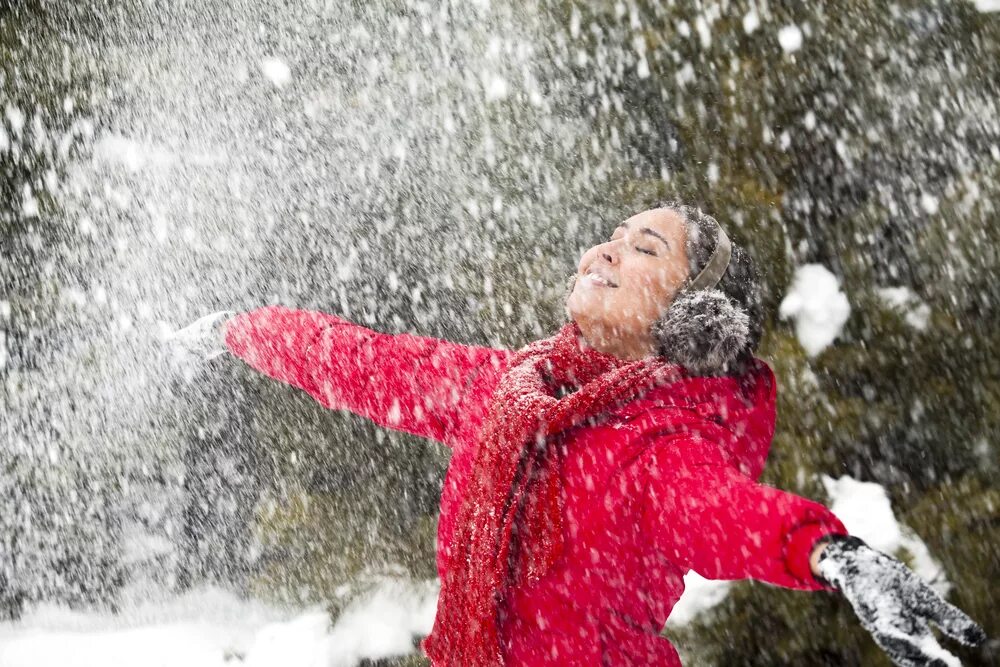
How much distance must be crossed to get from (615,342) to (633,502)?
17.2 inches

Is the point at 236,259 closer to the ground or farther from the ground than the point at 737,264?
farther from the ground

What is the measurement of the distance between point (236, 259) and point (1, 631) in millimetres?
1908

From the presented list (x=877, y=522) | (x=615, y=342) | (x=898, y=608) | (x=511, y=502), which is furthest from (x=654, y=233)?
(x=877, y=522)

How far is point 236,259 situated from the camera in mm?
3354

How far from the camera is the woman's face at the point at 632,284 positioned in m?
1.79

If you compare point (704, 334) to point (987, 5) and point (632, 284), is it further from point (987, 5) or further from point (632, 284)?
point (987, 5)

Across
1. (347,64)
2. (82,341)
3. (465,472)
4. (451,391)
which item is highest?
(347,64)

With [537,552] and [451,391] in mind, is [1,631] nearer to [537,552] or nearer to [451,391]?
[451,391]

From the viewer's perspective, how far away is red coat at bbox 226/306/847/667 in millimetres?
1303

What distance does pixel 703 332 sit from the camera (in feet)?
5.55

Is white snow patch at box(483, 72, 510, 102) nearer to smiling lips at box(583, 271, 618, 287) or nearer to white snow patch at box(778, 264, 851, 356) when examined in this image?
white snow patch at box(778, 264, 851, 356)

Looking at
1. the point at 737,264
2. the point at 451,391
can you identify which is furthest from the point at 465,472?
the point at 737,264

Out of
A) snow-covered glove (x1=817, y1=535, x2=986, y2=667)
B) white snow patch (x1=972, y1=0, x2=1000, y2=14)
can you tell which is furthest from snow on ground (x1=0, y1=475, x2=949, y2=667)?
white snow patch (x1=972, y1=0, x2=1000, y2=14)

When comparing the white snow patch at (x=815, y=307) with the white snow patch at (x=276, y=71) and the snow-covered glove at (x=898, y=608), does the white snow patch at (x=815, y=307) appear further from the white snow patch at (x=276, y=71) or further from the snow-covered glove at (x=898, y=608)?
the white snow patch at (x=276, y=71)
